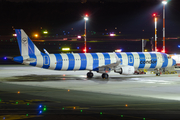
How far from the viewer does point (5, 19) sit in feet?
512

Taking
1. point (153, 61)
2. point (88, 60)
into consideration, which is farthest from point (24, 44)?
point (153, 61)

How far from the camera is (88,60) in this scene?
37875 mm

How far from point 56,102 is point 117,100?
4286 mm

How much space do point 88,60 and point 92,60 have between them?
1.85 ft

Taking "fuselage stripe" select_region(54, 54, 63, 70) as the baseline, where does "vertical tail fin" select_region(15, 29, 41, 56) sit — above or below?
above

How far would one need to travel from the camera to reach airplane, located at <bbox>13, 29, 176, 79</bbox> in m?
35.6

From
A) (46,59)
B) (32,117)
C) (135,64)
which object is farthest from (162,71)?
(32,117)

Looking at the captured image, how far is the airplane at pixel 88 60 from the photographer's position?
35594 millimetres

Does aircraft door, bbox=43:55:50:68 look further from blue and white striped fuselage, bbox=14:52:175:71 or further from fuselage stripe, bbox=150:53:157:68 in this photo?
fuselage stripe, bbox=150:53:157:68

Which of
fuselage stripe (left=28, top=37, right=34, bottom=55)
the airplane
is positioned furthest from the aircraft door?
fuselage stripe (left=28, top=37, right=34, bottom=55)

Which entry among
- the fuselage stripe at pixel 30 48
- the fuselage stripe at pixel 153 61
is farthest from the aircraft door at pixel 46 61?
the fuselage stripe at pixel 153 61

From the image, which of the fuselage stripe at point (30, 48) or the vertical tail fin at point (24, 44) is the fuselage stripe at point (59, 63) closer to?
the fuselage stripe at point (30, 48)

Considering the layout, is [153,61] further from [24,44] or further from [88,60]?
[24,44]

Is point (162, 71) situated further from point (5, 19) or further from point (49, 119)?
point (5, 19)
